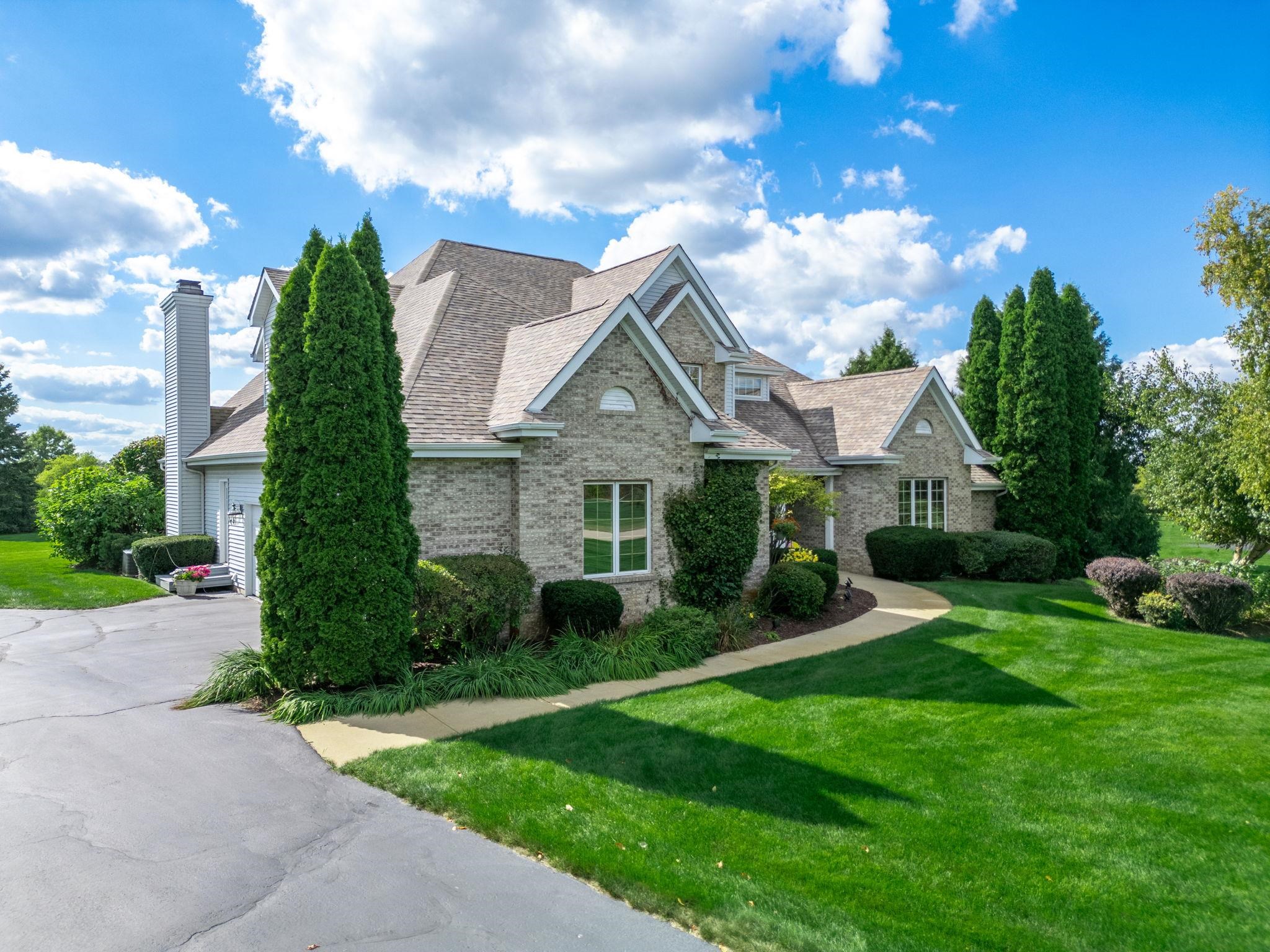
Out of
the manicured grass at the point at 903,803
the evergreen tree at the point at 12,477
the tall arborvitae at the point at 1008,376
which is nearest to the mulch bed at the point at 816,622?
the manicured grass at the point at 903,803

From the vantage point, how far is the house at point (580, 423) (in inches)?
538

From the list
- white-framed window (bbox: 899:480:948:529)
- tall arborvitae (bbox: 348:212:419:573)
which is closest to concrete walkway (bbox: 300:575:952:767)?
tall arborvitae (bbox: 348:212:419:573)

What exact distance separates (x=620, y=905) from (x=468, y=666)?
5966 millimetres

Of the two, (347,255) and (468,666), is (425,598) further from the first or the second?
(347,255)

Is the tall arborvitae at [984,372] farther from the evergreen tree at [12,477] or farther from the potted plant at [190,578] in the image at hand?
the evergreen tree at [12,477]

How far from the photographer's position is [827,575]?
17.7 meters

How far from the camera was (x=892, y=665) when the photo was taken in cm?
1237

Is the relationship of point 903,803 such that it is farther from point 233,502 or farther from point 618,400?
point 233,502

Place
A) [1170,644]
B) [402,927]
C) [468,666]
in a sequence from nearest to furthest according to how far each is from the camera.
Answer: [402,927] → [468,666] → [1170,644]

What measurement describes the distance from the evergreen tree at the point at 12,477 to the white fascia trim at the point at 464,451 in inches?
2098

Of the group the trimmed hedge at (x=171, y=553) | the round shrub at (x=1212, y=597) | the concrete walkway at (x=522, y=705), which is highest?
the trimmed hedge at (x=171, y=553)

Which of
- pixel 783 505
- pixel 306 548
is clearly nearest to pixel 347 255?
pixel 306 548

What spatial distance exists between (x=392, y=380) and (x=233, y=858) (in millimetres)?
6862

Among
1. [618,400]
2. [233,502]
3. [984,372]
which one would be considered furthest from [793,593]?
[984,372]
